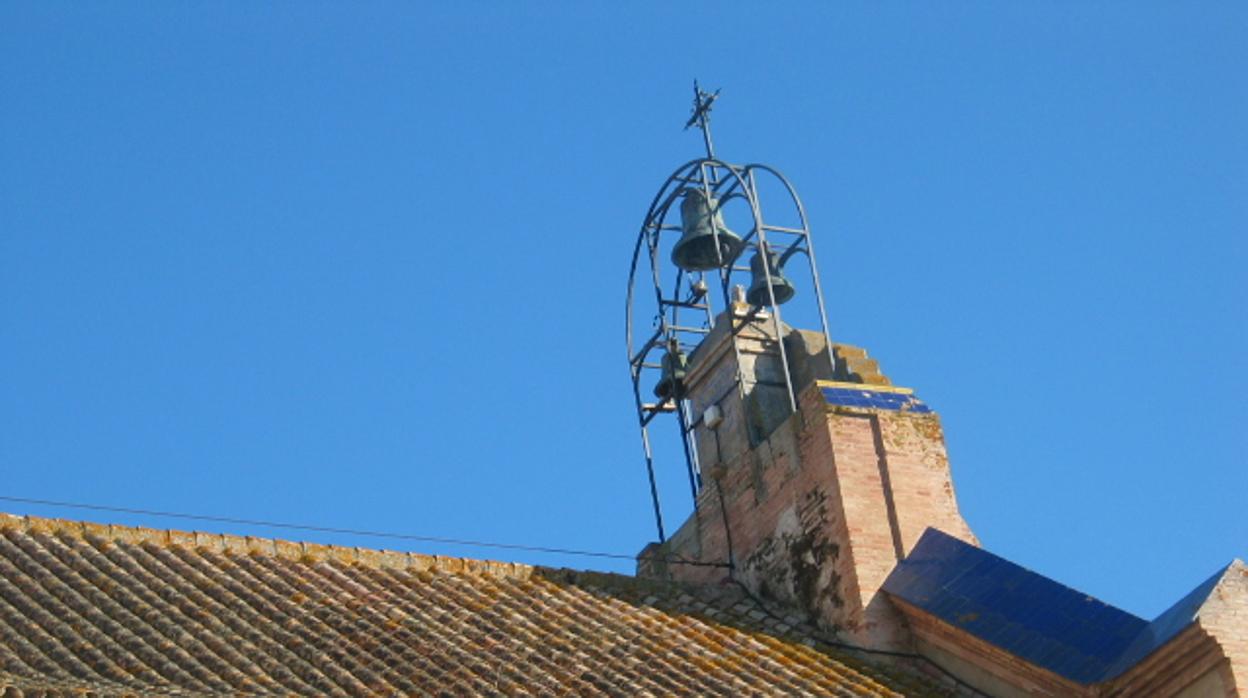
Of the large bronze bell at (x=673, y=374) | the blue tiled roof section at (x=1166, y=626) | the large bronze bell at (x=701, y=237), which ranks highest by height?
the large bronze bell at (x=701, y=237)

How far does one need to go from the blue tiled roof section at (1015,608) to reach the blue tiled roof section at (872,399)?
4.12ft

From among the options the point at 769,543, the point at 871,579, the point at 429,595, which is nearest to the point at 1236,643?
the point at 871,579

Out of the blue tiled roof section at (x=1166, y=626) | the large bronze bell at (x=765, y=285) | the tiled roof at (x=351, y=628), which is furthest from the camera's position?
the large bronze bell at (x=765, y=285)

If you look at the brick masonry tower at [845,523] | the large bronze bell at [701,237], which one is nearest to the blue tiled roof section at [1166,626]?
the brick masonry tower at [845,523]

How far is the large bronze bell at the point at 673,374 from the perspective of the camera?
69.3 feet

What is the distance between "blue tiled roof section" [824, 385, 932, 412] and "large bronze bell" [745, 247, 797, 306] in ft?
5.88

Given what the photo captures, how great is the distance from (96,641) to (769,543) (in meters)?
7.08

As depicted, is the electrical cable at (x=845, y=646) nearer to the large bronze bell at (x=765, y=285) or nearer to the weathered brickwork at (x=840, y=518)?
the weathered brickwork at (x=840, y=518)

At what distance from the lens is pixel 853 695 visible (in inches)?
644

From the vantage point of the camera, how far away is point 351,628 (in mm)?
15320

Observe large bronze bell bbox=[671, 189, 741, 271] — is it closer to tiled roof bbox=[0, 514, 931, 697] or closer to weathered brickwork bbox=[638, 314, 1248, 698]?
weathered brickwork bbox=[638, 314, 1248, 698]

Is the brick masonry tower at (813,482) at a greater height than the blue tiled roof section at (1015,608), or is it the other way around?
the brick masonry tower at (813,482)

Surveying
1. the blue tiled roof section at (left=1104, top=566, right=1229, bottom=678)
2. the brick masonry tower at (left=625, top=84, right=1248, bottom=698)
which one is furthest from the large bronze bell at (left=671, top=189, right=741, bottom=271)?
the blue tiled roof section at (left=1104, top=566, right=1229, bottom=678)

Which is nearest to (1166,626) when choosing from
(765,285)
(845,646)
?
(845,646)
